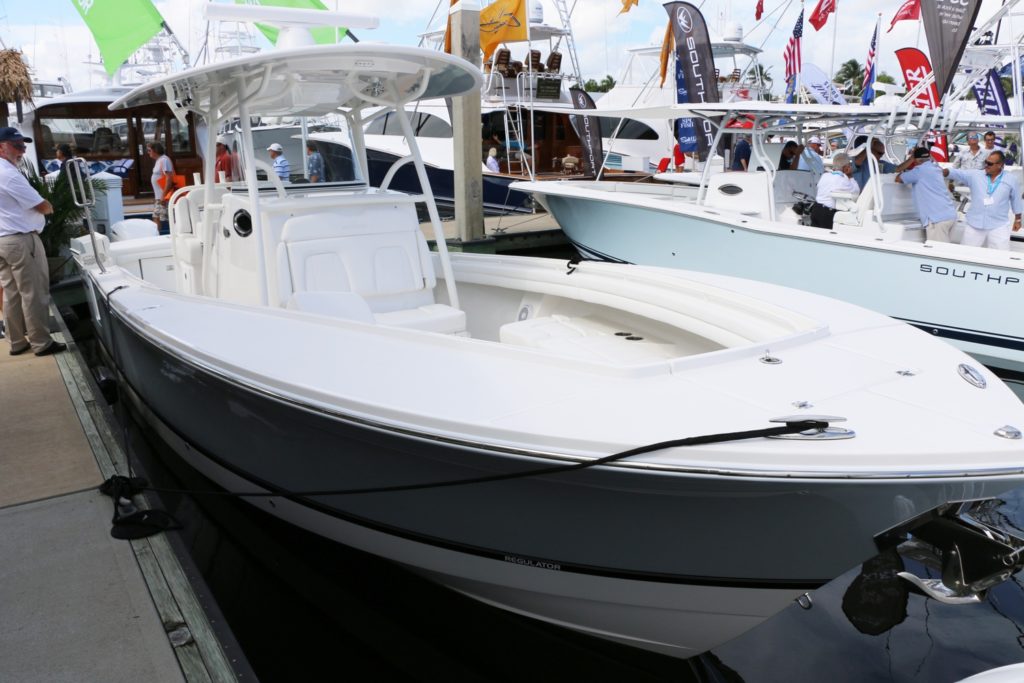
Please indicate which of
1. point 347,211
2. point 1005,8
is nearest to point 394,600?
point 347,211

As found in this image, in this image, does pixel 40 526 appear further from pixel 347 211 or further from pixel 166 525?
pixel 347 211

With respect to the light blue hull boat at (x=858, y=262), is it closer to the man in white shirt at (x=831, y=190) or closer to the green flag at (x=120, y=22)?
the man in white shirt at (x=831, y=190)

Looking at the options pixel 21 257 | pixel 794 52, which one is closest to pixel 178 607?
pixel 21 257

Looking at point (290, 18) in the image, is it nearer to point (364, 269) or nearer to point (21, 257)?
point (364, 269)

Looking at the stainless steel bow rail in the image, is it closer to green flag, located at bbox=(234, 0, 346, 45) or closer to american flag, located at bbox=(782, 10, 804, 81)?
green flag, located at bbox=(234, 0, 346, 45)

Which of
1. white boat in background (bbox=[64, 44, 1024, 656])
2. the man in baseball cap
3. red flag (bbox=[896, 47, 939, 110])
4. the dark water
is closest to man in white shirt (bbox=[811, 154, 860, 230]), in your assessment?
red flag (bbox=[896, 47, 939, 110])

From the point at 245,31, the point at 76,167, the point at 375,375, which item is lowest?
the point at 375,375

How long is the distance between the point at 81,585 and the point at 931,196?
23.1 feet

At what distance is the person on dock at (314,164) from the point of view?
191 inches

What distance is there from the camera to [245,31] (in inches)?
205

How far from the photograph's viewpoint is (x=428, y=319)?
13.8 ft

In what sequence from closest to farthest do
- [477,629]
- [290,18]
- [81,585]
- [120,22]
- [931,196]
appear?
[81,585] → [477,629] → [290,18] → [931,196] → [120,22]

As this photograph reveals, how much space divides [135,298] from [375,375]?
2129 mm

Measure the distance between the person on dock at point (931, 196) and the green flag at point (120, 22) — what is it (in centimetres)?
812
